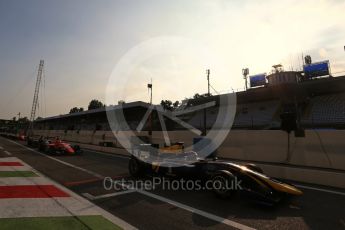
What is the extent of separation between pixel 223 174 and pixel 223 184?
0.91 ft

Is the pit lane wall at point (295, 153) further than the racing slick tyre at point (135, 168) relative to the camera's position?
No

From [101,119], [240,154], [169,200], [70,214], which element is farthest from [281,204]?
[101,119]

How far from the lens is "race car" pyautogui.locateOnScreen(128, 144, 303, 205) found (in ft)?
22.4

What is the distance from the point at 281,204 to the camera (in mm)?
7121

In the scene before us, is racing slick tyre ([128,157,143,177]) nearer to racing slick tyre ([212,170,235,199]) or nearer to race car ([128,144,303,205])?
race car ([128,144,303,205])

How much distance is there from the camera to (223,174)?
24.6 feet

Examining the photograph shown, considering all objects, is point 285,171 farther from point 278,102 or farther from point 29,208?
point 278,102

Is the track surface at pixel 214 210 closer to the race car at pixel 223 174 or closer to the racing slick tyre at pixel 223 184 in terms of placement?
the racing slick tyre at pixel 223 184

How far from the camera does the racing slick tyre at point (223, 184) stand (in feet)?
24.2

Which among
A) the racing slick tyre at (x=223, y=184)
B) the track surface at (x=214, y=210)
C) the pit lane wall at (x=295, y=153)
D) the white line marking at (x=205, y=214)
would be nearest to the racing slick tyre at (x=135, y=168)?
the track surface at (x=214, y=210)

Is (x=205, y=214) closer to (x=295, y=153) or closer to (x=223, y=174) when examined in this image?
(x=223, y=174)

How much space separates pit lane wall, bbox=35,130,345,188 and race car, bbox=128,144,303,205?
2900mm

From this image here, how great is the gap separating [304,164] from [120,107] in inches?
1564

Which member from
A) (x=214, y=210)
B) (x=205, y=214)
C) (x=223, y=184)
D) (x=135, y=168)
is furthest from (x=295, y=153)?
(x=205, y=214)
